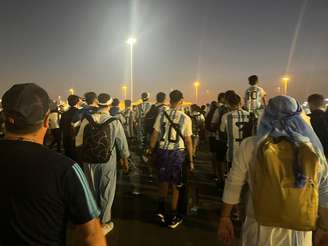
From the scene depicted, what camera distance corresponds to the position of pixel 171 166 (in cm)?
582

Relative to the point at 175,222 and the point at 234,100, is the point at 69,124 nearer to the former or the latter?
the point at 175,222

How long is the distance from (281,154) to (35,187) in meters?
1.73

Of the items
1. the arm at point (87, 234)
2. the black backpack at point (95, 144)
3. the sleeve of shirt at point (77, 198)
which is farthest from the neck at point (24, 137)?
the black backpack at point (95, 144)

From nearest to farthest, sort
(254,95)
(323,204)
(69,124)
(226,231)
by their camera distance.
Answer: (323,204)
(226,231)
(69,124)
(254,95)

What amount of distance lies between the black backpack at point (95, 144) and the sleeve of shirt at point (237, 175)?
8.82 ft

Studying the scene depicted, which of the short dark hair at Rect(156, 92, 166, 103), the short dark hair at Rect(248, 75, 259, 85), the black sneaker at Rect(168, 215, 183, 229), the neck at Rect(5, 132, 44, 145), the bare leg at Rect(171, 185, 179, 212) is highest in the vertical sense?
the short dark hair at Rect(248, 75, 259, 85)

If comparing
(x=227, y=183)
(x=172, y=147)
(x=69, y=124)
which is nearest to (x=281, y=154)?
(x=227, y=183)

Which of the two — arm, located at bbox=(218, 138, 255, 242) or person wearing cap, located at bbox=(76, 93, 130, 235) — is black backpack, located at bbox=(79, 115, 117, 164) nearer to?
person wearing cap, located at bbox=(76, 93, 130, 235)

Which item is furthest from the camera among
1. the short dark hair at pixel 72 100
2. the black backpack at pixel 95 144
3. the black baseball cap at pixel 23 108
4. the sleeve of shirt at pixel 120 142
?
the short dark hair at pixel 72 100

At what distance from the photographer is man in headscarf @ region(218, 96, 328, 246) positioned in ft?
8.30

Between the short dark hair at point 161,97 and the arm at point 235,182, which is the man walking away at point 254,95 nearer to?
the short dark hair at point 161,97

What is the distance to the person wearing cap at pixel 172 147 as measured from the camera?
5.83m

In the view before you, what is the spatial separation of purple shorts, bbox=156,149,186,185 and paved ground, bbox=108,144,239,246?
2.75 ft

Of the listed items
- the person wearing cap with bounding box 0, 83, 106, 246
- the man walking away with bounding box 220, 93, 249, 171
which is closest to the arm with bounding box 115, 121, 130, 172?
the man walking away with bounding box 220, 93, 249, 171
